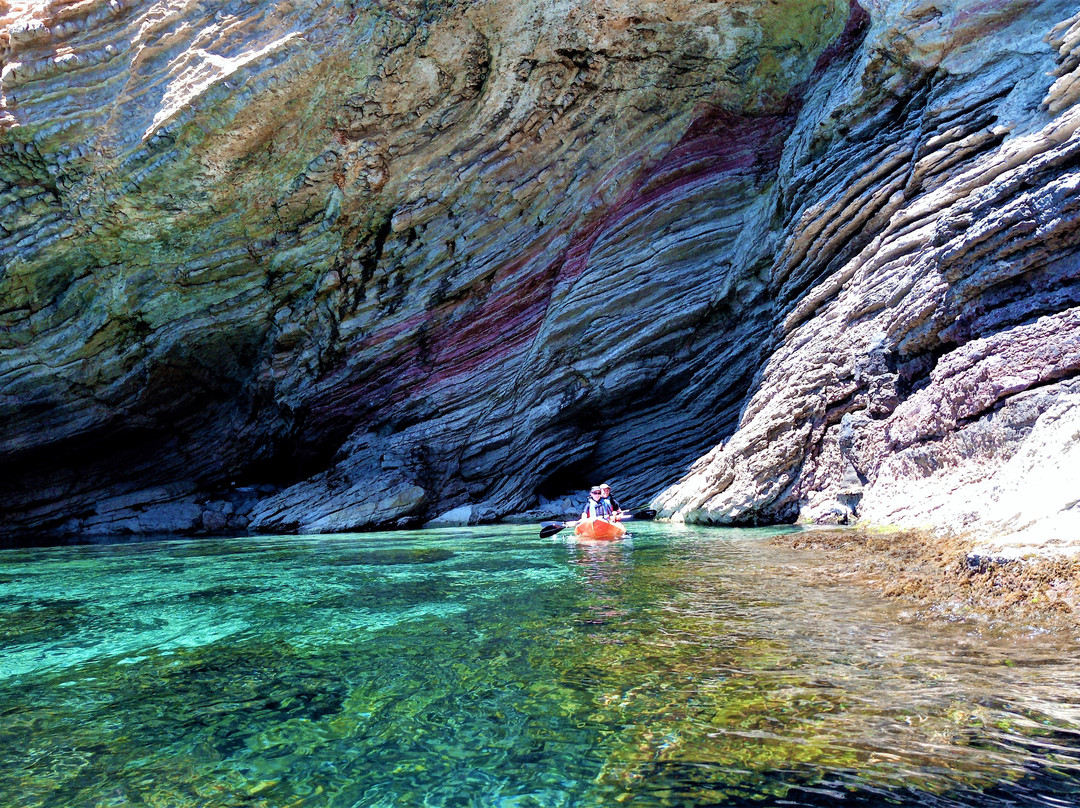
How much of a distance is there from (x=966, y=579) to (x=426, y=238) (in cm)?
1656

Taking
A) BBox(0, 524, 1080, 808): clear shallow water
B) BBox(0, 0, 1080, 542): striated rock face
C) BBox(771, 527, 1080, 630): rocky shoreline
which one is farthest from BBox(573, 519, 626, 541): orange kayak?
BBox(0, 524, 1080, 808): clear shallow water

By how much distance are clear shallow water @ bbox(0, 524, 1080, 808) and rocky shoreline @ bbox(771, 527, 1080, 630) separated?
25cm

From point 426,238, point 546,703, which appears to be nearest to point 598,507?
point 546,703

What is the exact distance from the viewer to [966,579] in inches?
193

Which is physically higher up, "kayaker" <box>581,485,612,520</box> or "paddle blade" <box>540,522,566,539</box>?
"kayaker" <box>581,485,612,520</box>

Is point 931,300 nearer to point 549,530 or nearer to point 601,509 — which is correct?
point 601,509

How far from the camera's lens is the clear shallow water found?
2.51 m

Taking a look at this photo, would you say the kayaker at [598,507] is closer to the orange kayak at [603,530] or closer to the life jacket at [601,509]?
the life jacket at [601,509]

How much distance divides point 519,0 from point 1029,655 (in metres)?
17.3

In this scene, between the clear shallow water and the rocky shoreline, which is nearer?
the clear shallow water

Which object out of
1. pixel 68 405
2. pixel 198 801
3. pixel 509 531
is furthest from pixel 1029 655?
pixel 68 405

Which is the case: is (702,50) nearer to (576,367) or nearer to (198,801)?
(576,367)

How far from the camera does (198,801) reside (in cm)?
250

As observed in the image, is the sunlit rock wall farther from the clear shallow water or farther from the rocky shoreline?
the clear shallow water
